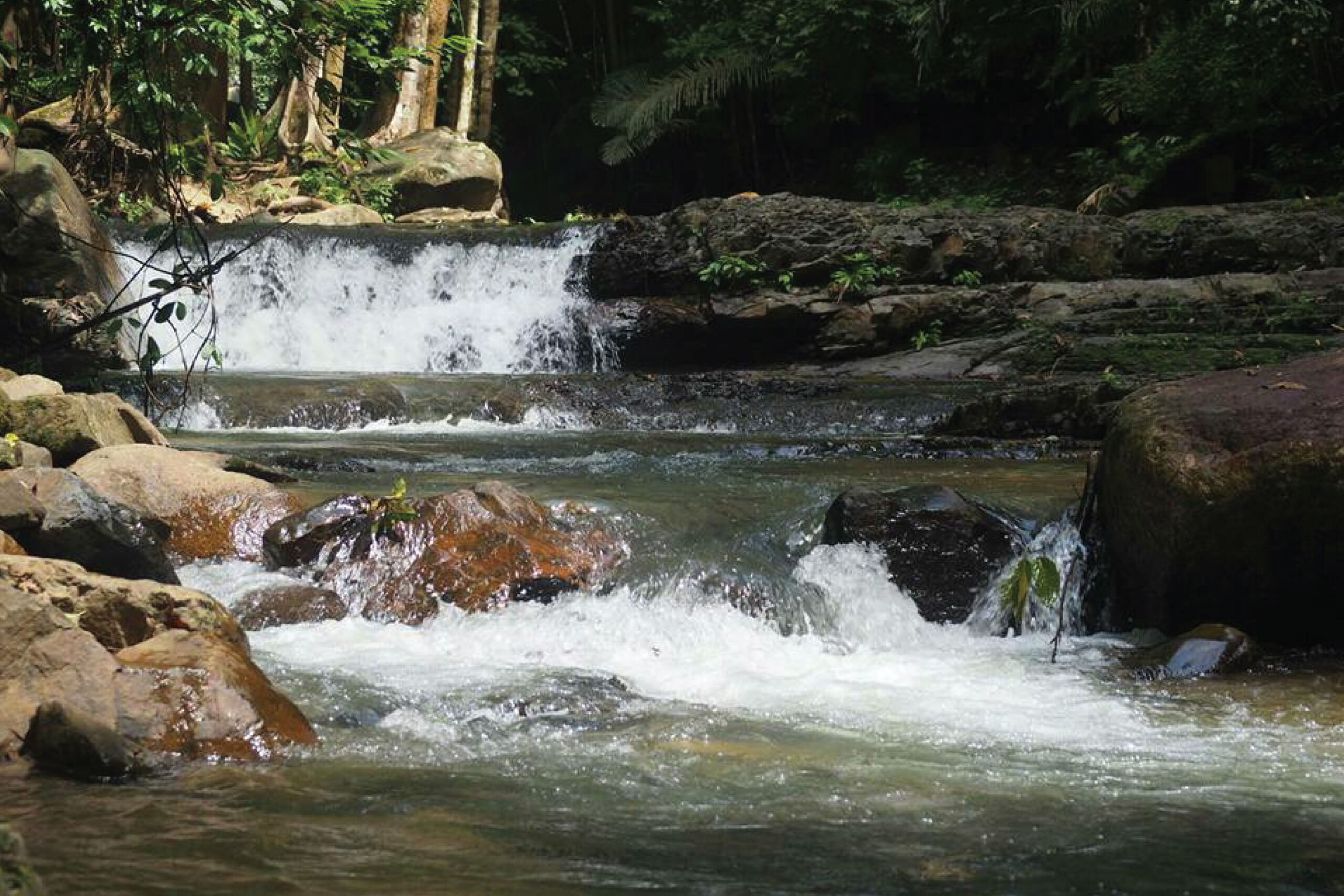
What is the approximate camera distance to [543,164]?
28.2 m

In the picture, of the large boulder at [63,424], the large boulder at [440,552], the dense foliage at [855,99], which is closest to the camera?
the large boulder at [440,552]

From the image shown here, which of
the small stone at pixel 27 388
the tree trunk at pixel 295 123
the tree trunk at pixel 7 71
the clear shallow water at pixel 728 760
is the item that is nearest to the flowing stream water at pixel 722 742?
the clear shallow water at pixel 728 760

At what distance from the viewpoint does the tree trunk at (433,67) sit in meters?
20.9

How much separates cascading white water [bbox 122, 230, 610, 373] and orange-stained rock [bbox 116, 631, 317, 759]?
398 inches

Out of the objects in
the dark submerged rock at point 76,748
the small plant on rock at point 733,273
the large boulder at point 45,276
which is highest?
the small plant on rock at point 733,273

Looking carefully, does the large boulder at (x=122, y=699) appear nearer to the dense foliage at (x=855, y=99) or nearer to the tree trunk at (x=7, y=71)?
the tree trunk at (x=7, y=71)

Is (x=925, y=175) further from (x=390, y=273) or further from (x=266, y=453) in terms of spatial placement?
(x=266, y=453)

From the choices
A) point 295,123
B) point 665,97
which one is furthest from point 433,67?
point 665,97

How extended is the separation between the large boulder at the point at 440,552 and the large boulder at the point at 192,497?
286 mm

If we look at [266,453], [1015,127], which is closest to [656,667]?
[266,453]

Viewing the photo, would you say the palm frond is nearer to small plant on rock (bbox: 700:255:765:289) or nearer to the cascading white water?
the cascading white water

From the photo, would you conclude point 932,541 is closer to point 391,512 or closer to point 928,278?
point 391,512

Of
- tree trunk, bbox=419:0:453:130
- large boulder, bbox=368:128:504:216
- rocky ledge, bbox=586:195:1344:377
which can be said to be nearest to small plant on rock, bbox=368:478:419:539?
rocky ledge, bbox=586:195:1344:377

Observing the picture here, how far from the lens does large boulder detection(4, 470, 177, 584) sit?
17.5 feet
